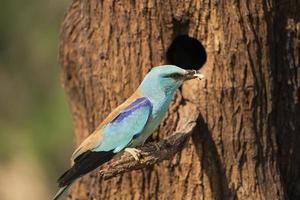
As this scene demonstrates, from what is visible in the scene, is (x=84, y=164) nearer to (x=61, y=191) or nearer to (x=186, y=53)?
(x=61, y=191)

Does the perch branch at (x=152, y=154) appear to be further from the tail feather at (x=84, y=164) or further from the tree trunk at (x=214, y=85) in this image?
the tree trunk at (x=214, y=85)

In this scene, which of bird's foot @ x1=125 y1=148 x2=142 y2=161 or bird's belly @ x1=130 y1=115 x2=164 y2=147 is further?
bird's belly @ x1=130 y1=115 x2=164 y2=147

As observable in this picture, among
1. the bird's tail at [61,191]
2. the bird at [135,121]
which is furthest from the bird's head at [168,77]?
the bird's tail at [61,191]

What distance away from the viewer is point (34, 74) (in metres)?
11.9

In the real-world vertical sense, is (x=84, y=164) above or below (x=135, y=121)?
below

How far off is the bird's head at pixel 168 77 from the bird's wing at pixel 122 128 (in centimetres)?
11

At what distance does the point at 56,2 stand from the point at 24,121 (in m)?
1.58

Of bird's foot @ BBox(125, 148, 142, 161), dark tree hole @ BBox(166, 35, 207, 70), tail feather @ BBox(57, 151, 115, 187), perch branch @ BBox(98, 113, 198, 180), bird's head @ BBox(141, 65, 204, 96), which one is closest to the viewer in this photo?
perch branch @ BBox(98, 113, 198, 180)

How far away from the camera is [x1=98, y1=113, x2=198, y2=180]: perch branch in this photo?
477cm

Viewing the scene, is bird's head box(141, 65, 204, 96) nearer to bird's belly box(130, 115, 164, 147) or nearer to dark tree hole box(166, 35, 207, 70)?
bird's belly box(130, 115, 164, 147)

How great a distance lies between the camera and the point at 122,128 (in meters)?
5.21

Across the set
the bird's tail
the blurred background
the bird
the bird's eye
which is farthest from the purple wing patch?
the blurred background

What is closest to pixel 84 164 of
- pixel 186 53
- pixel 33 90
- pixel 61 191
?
pixel 61 191

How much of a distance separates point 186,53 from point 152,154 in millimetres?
1178
